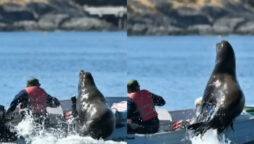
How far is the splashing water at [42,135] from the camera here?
14.3 m

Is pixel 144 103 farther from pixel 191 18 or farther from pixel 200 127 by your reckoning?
pixel 191 18

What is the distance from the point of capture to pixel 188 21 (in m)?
132

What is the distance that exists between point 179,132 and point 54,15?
10309 cm

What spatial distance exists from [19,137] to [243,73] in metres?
33.7

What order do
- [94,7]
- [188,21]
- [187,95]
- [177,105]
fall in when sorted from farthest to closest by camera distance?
[188,21] → [94,7] → [187,95] → [177,105]

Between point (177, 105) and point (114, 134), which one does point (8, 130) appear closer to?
point (114, 134)

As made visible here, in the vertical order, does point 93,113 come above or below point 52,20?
above

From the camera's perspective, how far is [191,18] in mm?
132125

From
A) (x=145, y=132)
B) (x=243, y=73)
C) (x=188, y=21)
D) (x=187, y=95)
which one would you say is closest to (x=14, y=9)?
(x=188, y=21)

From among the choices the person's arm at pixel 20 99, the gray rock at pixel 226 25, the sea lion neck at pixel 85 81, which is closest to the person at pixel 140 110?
the sea lion neck at pixel 85 81

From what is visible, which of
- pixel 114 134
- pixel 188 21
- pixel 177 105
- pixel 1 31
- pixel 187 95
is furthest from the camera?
pixel 188 21

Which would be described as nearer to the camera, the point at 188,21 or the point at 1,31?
the point at 1,31

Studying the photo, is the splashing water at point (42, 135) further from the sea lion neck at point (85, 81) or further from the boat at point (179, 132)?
the sea lion neck at point (85, 81)

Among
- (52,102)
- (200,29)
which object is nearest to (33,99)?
(52,102)
